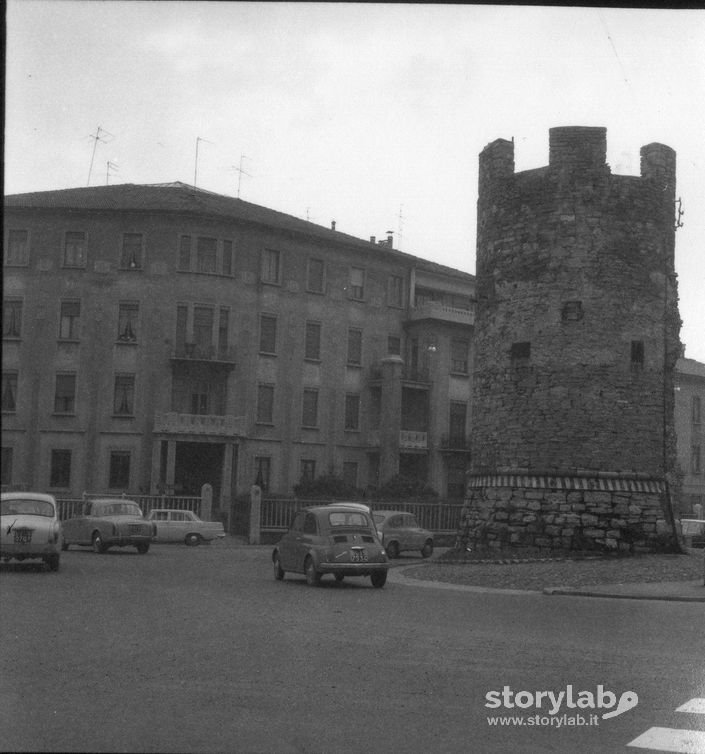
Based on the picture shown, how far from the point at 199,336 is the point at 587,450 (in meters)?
12.1

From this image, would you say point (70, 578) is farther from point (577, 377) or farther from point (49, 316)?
point (577, 377)

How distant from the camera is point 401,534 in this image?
23.4 m

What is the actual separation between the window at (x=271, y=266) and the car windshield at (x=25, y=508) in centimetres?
547

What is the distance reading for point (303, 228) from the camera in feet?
57.7

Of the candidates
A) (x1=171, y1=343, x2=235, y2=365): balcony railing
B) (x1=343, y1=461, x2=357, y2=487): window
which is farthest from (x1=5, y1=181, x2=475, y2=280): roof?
(x1=343, y1=461, x2=357, y2=487): window

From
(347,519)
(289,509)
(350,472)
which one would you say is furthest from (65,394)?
(350,472)

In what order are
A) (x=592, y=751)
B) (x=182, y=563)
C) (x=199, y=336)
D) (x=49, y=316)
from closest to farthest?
(x=592, y=751) < (x=49, y=316) < (x=199, y=336) < (x=182, y=563)

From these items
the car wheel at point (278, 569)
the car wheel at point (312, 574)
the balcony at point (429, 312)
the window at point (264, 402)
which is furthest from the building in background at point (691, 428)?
the window at point (264, 402)

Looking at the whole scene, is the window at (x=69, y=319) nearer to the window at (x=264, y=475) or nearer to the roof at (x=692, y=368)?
the window at (x=264, y=475)

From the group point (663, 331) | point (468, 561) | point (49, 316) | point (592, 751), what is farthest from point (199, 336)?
point (663, 331)

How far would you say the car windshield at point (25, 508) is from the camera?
A: 17.8 m

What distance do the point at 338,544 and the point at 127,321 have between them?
20.2ft

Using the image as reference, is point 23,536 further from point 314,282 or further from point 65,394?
point 65,394

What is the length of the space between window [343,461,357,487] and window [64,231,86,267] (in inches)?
279
